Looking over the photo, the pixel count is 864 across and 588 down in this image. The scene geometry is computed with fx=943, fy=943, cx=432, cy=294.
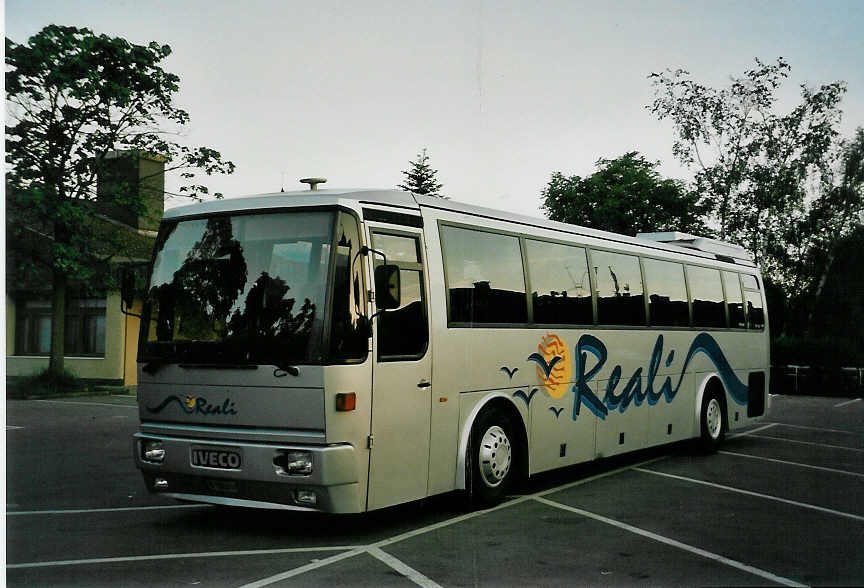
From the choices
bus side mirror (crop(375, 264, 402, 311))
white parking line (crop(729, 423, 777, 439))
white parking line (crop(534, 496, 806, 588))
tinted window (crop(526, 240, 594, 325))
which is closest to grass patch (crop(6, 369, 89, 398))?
white parking line (crop(729, 423, 777, 439))

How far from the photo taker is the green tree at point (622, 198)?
30844mm

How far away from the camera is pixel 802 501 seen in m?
9.78

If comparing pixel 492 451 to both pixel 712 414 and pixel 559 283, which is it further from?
pixel 712 414

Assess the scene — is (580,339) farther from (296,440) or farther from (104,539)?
(104,539)

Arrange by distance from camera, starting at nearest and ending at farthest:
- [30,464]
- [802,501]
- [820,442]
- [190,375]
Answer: [190,375], [802,501], [30,464], [820,442]

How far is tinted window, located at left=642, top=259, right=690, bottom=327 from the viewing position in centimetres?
1284

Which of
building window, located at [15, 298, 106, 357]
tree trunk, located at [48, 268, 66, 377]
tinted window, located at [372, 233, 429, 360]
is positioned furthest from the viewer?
building window, located at [15, 298, 106, 357]

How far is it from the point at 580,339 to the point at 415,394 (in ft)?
11.0

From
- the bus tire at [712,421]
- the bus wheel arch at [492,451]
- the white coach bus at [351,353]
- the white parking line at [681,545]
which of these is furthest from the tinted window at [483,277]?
the bus tire at [712,421]

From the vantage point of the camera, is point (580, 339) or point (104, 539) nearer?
point (104, 539)

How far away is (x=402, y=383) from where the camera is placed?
26.6 feet

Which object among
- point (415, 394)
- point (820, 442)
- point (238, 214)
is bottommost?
point (820, 442)

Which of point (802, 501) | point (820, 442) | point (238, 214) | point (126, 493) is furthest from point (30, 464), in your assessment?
point (820, 442)

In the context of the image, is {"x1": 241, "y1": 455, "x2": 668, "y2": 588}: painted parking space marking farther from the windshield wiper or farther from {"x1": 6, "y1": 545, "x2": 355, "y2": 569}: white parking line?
the windshield wiper
